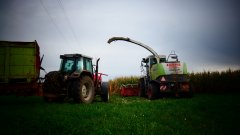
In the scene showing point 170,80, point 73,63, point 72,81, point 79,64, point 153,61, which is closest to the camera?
point 72,81

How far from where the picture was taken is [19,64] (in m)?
11.2

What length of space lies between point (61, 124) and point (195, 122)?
143 inches

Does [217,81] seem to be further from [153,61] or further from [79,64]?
[79,64]

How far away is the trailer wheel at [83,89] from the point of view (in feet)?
36.9

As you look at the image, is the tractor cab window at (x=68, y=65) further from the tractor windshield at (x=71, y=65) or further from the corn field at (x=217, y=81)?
the corn field at (x=217, y=81)

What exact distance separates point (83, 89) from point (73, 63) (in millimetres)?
1619

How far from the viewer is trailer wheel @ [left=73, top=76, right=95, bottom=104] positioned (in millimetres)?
11258

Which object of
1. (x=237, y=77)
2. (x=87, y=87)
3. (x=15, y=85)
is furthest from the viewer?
(x=237, y=77)

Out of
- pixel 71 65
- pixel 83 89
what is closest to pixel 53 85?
pixel 83 89

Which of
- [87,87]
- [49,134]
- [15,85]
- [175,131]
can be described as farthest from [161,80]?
[49,134]

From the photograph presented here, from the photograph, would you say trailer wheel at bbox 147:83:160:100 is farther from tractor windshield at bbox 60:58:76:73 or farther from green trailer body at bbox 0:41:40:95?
green trailer body at bbox 0:41:40:95

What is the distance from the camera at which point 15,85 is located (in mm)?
10648

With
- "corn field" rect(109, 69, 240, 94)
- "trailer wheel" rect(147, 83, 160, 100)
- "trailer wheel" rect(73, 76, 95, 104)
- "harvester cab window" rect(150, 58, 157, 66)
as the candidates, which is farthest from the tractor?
"corn field" rect(109, 69, 240, 94)

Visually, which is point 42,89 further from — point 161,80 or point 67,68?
point 161,80
